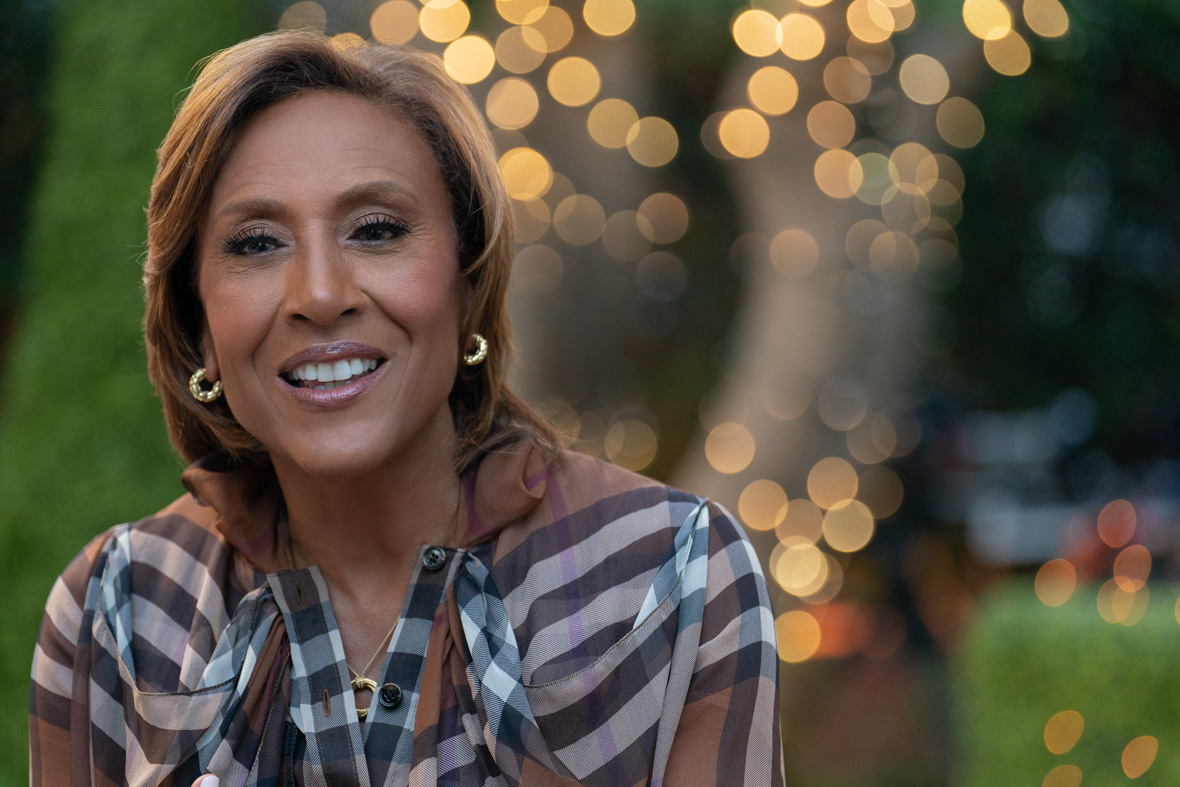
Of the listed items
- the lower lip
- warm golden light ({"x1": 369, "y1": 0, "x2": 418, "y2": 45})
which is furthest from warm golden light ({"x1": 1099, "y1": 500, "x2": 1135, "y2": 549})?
the lower lip

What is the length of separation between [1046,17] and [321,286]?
4.85m

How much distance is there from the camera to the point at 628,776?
68.6 inches

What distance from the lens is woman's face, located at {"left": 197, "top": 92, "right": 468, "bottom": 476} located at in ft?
5.90

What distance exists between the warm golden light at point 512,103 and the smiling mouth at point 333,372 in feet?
13.8

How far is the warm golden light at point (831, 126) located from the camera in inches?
219

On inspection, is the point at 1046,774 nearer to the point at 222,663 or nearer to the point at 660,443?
the point at 222,663

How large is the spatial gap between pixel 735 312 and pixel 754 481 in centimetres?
369

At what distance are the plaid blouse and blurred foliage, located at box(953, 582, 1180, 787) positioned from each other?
2.68m

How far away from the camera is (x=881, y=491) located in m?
8.91

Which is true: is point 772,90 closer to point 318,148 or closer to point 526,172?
point 526,172

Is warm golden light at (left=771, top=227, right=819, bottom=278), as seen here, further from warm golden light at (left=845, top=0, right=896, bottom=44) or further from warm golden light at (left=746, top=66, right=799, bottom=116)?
warm golden light at (left=845, top=0, right=896, bottom=44)

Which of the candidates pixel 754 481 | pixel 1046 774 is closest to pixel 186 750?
pixel 1046 774

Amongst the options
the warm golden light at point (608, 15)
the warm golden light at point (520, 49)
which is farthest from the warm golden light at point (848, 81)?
the warm golden light at point (520, 49)

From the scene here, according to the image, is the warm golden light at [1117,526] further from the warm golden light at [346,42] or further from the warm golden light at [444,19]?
the warm golden light at [346,42]
